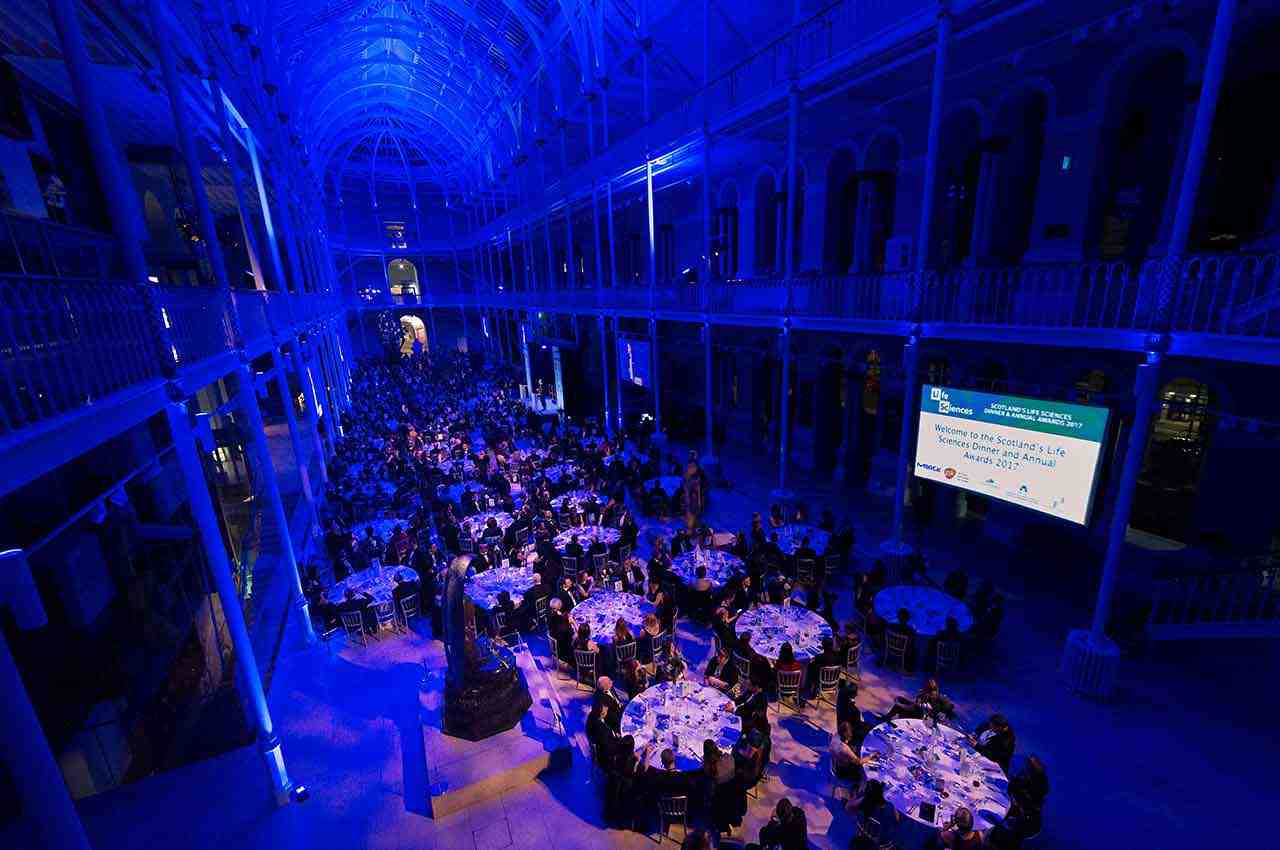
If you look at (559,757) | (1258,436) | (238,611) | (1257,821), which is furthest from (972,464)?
(238,611)

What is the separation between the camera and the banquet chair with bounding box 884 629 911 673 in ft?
26.8

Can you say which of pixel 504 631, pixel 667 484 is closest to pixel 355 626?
pixel 504 631

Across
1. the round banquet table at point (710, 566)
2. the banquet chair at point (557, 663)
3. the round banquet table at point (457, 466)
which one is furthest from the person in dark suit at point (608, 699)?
the round banquet table at point (457, 466)

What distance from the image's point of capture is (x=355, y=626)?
933 cm

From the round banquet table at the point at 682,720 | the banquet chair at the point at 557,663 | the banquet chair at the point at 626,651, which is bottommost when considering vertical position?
the banquet chair at the point at 557,663

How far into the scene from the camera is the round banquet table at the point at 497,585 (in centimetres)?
962

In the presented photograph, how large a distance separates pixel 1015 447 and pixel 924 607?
296cm

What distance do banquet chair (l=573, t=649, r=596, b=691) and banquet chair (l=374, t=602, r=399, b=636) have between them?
11.9ft

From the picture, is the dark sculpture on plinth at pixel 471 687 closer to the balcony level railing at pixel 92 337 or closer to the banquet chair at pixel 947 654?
the balcony level railing at pixel 92 337

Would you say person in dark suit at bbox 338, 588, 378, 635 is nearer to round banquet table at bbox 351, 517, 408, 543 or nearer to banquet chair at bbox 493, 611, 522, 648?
banquet chair at bbox 493, 611, 522, 648

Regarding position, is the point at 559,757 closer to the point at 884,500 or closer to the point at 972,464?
the point at 972,464

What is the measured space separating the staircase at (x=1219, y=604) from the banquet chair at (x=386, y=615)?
1184 cm

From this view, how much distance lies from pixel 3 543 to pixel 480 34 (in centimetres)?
2650

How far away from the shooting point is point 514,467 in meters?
16.2
